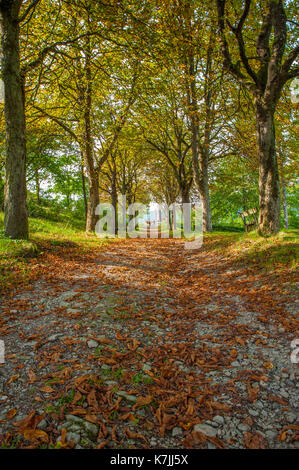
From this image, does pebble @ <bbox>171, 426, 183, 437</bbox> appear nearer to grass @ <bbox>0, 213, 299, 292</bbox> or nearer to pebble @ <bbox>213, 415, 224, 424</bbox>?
pebble @ <bbox>213, 415, 224, 424</bbox>

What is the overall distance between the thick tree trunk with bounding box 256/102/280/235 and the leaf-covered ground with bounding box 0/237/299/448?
9.22 ft

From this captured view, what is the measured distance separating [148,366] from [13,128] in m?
7.79

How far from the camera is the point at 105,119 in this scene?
14664 millimetres

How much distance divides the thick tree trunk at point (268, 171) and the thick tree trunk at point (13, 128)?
7578 mm

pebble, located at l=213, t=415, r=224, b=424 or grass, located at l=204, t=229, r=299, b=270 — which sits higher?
grass, located at l=204, t=229, r=299, b=270

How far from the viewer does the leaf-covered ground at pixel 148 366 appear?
6.83ft

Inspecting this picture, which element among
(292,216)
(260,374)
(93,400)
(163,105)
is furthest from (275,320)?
(292,216)

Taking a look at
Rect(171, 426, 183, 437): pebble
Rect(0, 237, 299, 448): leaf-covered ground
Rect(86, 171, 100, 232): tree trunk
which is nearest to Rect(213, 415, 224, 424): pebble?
Rect(0, 237, 299, 448): leaf-covered ground

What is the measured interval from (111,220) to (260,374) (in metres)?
22.1

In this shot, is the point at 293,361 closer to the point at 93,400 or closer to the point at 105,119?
the point at 93,400

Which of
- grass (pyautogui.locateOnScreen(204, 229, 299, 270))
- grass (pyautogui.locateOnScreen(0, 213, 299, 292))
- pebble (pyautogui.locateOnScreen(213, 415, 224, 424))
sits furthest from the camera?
grass (pyautogui.locateOnScreen(204, 229, 299, 270))

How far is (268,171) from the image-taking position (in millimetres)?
7945

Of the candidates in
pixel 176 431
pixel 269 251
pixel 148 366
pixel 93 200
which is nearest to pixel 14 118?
pixel 93 200

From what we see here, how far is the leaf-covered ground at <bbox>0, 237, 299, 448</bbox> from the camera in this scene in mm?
2082
